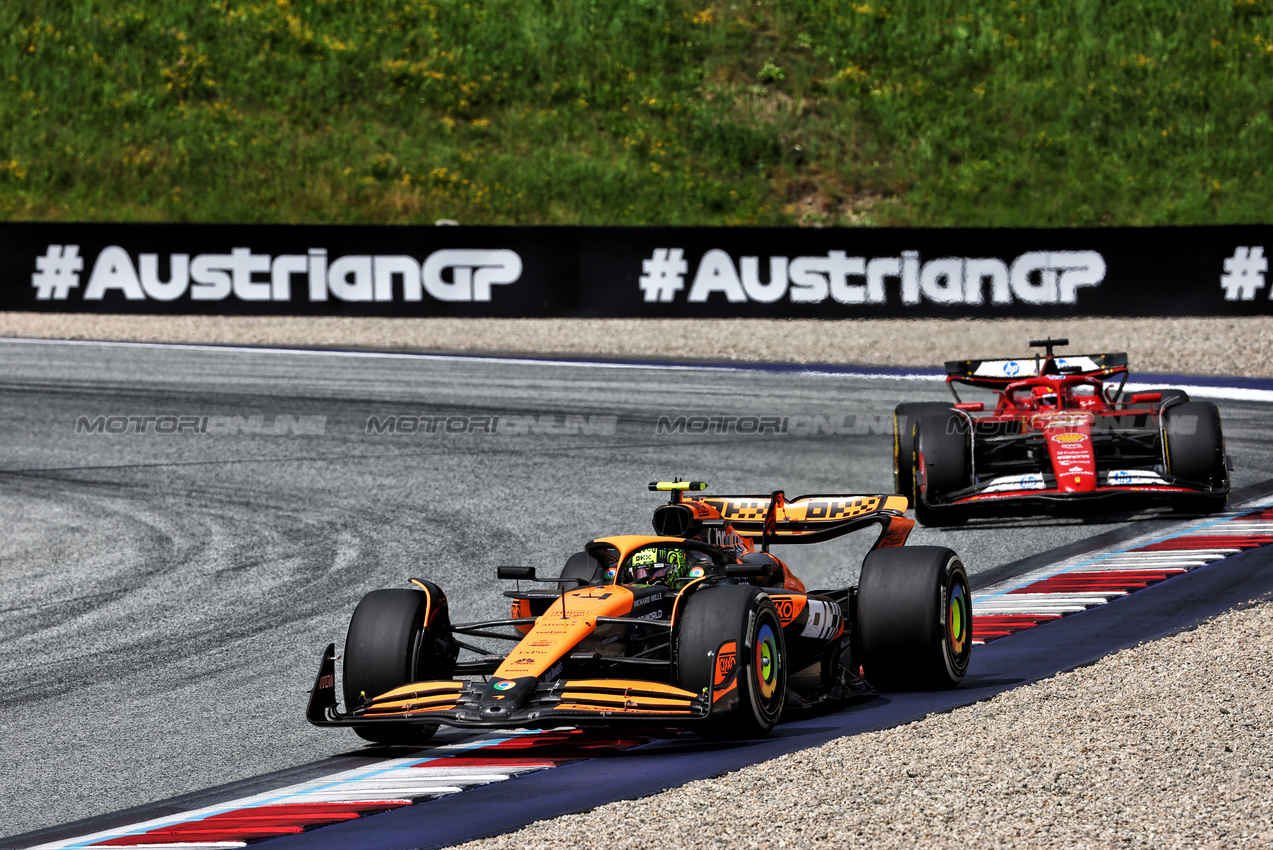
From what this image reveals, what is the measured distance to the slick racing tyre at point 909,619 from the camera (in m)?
7.08

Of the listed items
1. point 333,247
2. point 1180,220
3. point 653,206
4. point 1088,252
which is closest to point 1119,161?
point 1180,220

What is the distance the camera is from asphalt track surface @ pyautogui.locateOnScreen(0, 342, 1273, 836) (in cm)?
736

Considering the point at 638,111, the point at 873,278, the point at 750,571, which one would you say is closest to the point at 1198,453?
the point at 750,571

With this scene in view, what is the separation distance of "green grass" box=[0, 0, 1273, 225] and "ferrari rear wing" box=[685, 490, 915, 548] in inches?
972

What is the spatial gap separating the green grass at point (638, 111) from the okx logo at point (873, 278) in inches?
373

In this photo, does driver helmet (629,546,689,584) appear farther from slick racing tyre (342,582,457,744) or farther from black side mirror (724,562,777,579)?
slick racing tyre (342,582,457,744)

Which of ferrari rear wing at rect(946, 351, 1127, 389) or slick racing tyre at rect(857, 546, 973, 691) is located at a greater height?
ferrari rear wing at rect(946, 351, 1127, 389)

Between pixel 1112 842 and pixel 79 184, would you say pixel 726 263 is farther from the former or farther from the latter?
pixel 1112 842

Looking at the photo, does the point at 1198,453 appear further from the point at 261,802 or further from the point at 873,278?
the point at 873,278

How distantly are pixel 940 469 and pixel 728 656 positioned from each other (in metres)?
6.11

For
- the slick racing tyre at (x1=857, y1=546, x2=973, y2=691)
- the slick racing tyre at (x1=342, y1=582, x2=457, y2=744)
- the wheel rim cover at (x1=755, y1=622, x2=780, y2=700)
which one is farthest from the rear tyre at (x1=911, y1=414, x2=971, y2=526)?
the slick racing tyre at (x1=342, y1=582, x2=457, y2=744)

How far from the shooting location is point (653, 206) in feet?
108

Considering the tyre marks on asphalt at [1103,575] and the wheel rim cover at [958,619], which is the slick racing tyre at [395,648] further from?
the tyre marks on asphalt at [1103,575]

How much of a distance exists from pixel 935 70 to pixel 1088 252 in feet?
45.2
